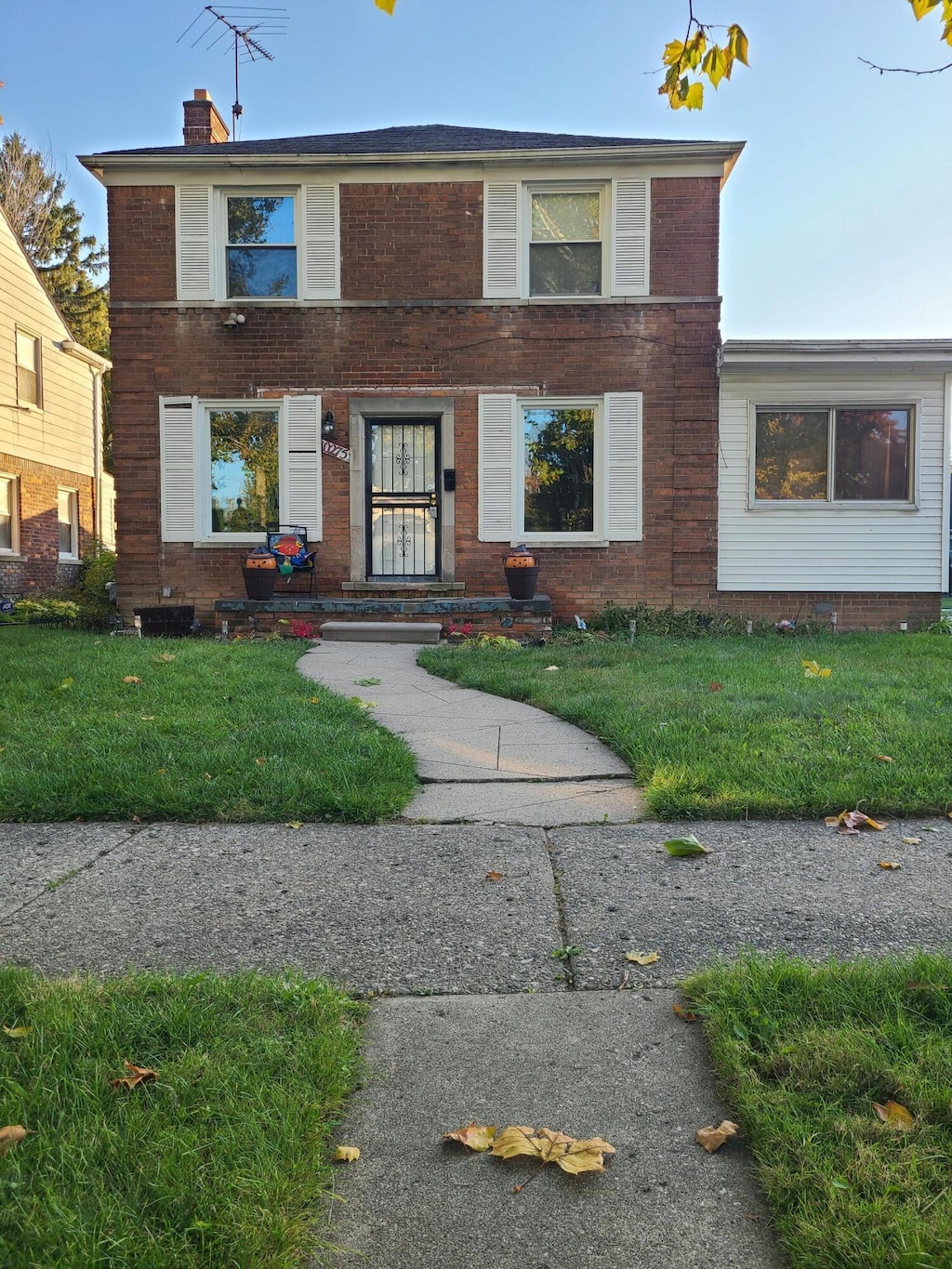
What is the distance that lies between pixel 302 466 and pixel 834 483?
682cm

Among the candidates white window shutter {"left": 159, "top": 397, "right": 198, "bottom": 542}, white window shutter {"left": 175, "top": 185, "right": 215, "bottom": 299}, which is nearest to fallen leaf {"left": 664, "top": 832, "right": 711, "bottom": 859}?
white window shutter {"left": 159, "top": 397, "right": 198, "bottom": 542}

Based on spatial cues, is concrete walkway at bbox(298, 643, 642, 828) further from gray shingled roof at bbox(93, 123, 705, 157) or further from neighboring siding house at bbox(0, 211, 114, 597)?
neighboring siding house at bbox(0, 211, 114, 597)

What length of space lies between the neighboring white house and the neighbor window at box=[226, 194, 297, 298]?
5.79 m

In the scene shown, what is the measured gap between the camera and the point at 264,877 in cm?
308

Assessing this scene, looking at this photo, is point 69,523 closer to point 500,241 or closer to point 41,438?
point 41,438

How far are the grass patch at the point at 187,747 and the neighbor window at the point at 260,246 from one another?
22.1 ft

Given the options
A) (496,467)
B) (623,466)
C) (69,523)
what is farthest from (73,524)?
(623,466)

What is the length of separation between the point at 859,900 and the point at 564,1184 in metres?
1.60

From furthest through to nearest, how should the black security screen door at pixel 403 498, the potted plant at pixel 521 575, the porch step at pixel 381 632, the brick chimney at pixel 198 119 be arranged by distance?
the brick chimney at pixel 198 119, the black security screen door at pixel 403 498, the potted plant at pixel 521 575, the porch step at pixel 381 632

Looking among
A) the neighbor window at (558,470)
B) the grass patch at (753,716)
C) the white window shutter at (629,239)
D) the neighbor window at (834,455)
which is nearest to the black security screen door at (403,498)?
the neighbor window at (558,470)

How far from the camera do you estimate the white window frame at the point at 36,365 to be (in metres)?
16.5

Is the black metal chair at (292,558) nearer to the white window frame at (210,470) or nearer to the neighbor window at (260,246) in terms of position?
the white window frame at (210,470)

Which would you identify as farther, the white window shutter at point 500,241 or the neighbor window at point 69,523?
the neighbor window at point 69,523

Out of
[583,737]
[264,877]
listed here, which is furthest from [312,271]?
[264,877]
